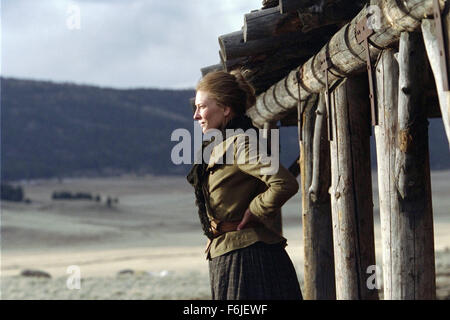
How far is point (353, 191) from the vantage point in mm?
5266

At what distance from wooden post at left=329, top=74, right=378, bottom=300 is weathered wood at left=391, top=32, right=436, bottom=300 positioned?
1.11 metres

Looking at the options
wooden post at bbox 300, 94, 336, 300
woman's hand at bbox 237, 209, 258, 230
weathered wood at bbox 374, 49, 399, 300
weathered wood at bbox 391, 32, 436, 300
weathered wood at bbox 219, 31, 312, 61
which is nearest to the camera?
woman's hand at bbox 237, 209, 258, 230

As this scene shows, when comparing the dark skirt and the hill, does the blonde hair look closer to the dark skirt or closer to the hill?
the dark skirt

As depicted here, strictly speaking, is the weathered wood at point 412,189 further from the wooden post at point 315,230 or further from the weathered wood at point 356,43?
the wooden post at point 315,230

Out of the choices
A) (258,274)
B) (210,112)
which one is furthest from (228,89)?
(258,274)

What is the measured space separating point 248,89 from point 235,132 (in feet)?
0.68

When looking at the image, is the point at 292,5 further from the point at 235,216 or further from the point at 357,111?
the point at 235,216

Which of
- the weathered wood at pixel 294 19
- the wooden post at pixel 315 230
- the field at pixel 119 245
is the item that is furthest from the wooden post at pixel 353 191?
the field at pixel 119 245

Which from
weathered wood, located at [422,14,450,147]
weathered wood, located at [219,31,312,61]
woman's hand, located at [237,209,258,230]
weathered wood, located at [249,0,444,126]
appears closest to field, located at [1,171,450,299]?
weathered wood, located at [249,0,444,126]

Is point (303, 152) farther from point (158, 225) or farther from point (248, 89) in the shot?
point (158, 225)

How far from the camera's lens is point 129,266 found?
62.5 ft

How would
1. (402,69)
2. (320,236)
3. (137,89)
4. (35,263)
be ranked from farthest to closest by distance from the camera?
(137,89)
(35,263)
(320,236)
(402,69)

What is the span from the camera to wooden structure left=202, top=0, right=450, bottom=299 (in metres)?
3.88

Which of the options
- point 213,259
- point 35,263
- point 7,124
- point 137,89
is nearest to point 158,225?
point 35,263
